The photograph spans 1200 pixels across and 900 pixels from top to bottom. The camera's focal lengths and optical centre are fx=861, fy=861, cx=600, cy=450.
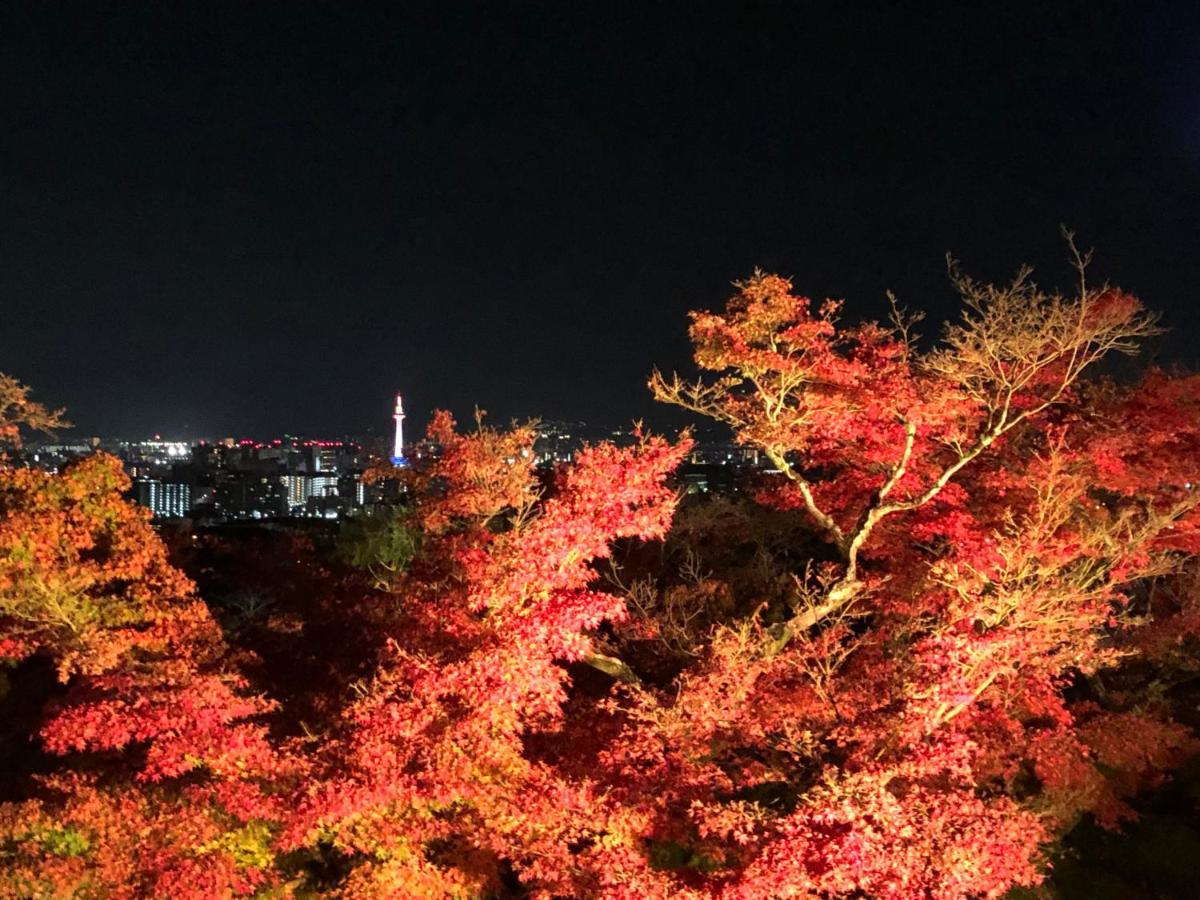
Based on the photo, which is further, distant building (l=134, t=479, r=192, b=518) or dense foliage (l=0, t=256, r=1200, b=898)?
distant building (l=134, t=479, r=192, b=518)

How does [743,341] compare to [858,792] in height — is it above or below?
Answer: above

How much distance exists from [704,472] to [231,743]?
649 inches

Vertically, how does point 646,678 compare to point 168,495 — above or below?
below

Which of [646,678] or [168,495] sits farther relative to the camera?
[168,495]

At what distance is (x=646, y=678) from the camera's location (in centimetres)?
1025

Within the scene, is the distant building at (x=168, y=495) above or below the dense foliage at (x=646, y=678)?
above

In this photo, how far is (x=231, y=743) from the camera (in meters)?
6.69

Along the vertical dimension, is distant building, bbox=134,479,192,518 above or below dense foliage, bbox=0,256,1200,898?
above

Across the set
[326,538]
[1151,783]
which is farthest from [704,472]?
[1151,783]

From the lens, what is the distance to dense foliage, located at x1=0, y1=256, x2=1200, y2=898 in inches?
250

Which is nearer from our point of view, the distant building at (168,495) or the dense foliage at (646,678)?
the dense foliage at (646,678)

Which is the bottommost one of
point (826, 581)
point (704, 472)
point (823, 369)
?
point (826, 581)

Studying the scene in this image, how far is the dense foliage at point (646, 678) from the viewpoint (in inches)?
250

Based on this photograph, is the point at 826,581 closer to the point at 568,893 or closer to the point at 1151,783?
the point at 568,893
